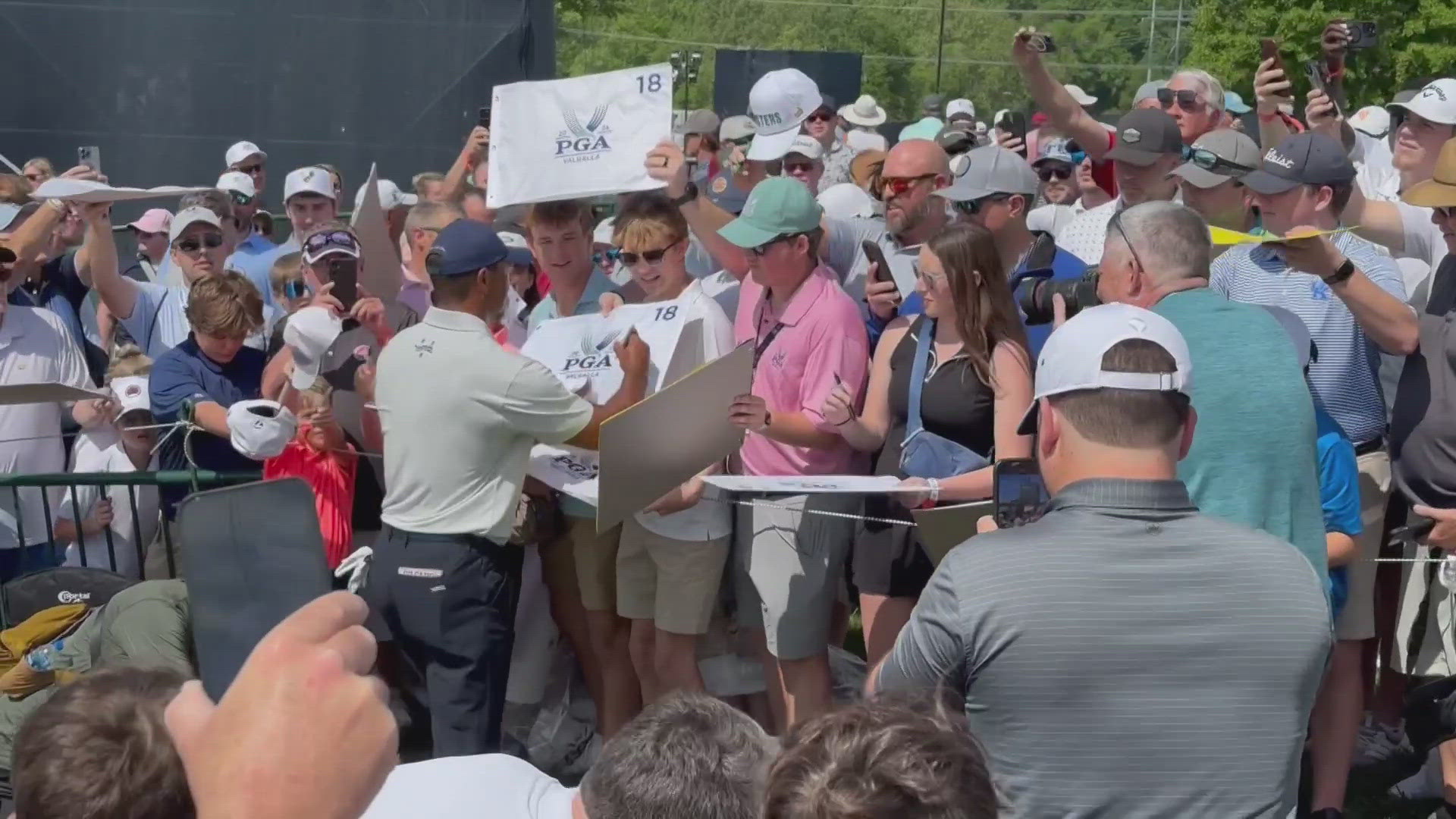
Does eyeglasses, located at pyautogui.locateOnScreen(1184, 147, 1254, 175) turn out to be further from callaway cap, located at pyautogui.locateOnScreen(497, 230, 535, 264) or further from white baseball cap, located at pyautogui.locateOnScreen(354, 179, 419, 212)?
white baseball cap, located at pyautogui.locateOnScreen(354, 179, 419, 212)

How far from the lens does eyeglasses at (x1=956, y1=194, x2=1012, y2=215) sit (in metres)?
5.43

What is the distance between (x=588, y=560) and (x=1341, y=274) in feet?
8.48

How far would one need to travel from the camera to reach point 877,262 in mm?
5605

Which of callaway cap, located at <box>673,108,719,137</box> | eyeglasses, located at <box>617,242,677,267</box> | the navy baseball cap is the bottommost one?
callaway cap, located at <box>673,108,719,137</box>

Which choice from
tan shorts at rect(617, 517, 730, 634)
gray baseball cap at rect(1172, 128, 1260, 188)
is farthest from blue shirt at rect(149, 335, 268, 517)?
gray baseball cap at rect(1172, 128, 1260, 188)

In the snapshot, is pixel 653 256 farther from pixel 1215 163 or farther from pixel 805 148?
pixel 805 148

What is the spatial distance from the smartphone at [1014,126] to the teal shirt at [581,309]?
368cm

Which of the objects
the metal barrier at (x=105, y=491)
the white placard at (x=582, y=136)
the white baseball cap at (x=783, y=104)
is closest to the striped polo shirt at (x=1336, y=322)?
the white placard at (x=582, y=136)

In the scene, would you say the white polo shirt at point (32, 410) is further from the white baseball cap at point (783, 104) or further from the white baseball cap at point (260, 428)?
the white baseball cap at point (783, 104)

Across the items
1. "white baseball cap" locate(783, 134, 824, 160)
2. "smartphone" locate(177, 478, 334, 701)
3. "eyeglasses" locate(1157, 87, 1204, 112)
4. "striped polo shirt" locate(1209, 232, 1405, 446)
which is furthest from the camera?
"white baseball cap" locate(783, 134, 824, 160)

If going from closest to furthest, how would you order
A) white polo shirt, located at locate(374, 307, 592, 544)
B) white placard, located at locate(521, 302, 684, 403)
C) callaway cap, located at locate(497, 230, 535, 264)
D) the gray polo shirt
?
the gray polo shirt < white polo shirt, located at locate(374, 307, 592, 544) < white placard, located at locate(521, 302, 684, 403) < callaway cap, located at locate(497, 230, 535, 264)

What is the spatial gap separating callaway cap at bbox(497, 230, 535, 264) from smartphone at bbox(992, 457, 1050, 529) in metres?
3.59

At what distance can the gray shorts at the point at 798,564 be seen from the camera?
203 inches

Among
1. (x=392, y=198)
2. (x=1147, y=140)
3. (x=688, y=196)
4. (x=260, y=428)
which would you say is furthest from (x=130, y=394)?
(x=1147, y=140)
